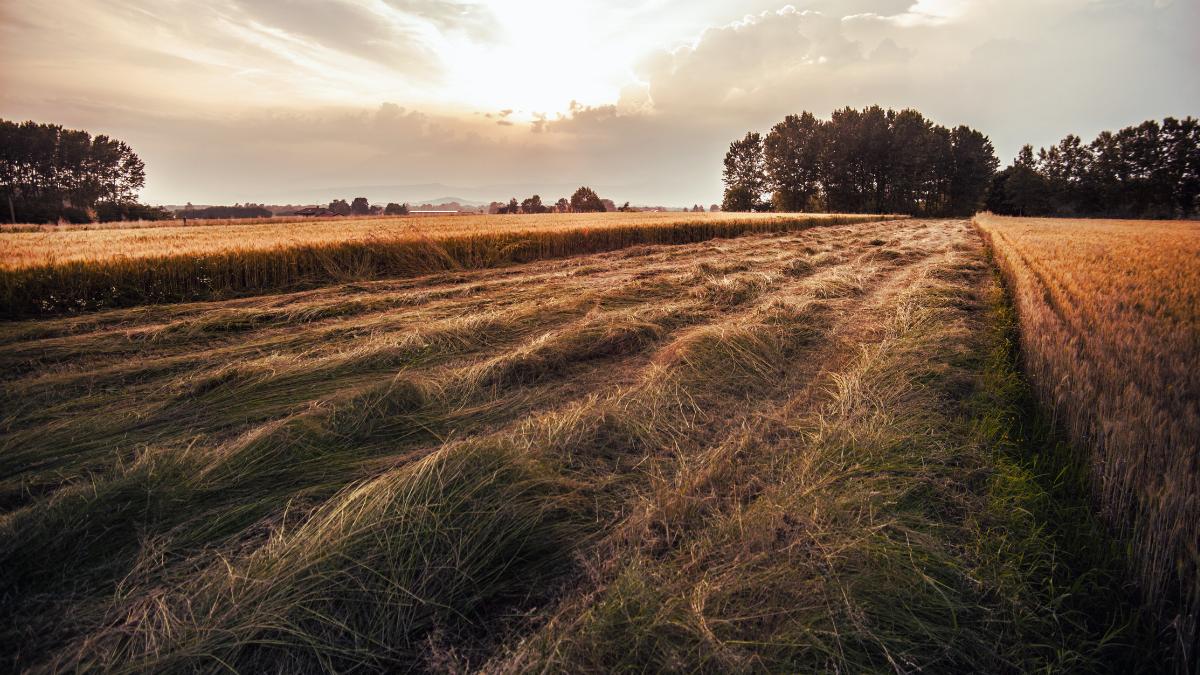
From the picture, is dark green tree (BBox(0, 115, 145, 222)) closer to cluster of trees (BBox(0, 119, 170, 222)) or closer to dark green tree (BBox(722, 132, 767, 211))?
cluster of trees (BBox(0, 119, 170, 222))

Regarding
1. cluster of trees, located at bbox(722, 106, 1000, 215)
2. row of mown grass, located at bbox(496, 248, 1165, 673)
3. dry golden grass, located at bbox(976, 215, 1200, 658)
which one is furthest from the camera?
cluster of trees, located at bbox(722, 106, 1000, 215)

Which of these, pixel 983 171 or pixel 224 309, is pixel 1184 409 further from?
pixel 983 171

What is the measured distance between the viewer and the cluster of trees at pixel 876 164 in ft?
208

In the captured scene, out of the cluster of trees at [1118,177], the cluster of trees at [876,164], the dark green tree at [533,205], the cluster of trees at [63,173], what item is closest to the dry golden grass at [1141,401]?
the dark green tree at [533,205]

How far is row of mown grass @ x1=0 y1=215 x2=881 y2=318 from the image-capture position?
6.20m

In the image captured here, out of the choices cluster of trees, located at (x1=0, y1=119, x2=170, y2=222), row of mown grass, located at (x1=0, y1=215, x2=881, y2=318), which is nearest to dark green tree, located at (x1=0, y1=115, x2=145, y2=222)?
cluster of trees, located at (x1=0, y1=119, x2=170, y2=222)

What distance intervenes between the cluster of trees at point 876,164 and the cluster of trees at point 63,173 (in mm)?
78630

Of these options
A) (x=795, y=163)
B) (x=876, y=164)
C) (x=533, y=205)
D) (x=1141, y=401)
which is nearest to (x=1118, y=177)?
(x=876, y=164)

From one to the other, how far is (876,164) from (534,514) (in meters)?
77.6

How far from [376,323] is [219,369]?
1.72 metres

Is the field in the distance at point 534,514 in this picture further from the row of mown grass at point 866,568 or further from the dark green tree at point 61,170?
the dark green tree at point 61,170

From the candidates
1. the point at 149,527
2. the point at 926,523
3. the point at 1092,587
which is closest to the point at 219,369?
the point at 149,527

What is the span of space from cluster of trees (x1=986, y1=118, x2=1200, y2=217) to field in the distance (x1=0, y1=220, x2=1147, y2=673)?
8333 centimetres

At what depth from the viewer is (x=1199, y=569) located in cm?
137
